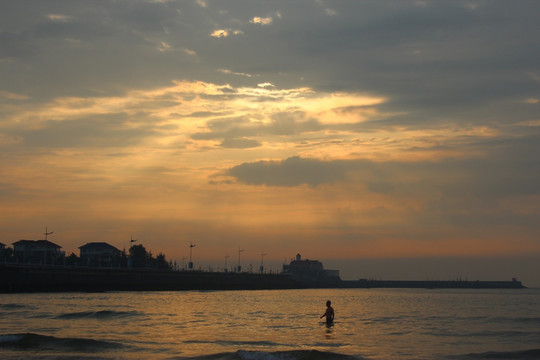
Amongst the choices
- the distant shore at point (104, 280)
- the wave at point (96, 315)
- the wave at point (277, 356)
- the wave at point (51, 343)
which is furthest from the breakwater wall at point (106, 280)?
the wave at point (277, 356)

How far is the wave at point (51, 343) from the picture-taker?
34688mm

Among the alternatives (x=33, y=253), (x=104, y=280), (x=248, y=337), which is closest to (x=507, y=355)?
(x=248, y=337)

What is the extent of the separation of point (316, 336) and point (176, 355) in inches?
528

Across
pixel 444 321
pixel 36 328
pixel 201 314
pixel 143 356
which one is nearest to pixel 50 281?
pixel 201 314

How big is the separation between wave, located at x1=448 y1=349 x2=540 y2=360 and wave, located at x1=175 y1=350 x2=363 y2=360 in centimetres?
728

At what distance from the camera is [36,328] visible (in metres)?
44.8

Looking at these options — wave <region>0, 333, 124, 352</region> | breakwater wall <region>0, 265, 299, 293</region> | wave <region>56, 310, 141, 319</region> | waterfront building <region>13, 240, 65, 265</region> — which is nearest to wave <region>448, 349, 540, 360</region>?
wave <region>0, 333, 124, 352</region>

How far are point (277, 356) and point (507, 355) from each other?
1456 centimetres

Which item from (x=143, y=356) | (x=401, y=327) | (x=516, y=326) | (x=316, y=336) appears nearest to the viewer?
(x=143, y=356)

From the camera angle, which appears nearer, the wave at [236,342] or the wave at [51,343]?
the wave at [51,343]

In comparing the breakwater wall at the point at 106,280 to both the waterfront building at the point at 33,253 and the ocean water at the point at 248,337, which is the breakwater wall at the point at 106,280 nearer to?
the waterfront building at the point at 33,253

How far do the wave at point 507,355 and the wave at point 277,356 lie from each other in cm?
728

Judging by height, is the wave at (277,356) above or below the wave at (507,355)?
above

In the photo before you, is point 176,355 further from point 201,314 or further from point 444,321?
point 444,321
